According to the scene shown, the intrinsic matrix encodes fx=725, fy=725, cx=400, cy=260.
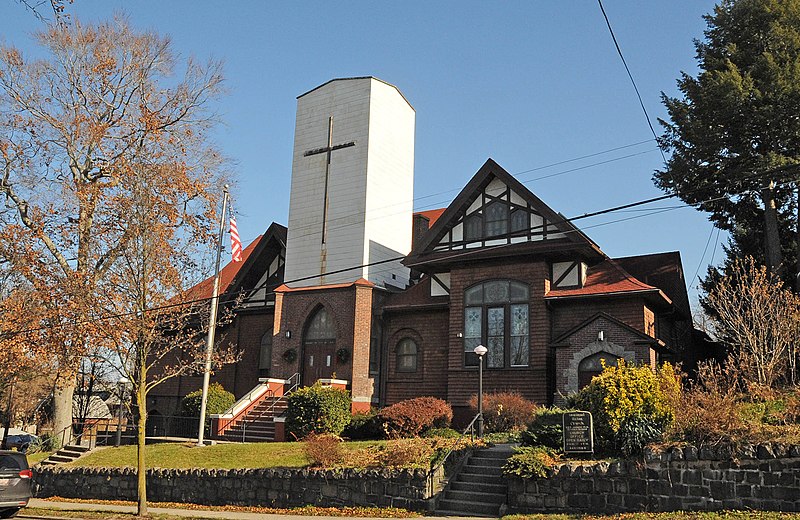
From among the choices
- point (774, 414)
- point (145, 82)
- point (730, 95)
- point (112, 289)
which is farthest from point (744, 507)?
point (145, 82)

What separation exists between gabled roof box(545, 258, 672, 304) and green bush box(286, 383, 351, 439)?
8120 millimetres

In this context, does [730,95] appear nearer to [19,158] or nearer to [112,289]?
[112,289]

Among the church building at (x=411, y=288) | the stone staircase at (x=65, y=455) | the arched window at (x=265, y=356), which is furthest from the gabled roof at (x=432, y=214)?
the stone staircase at (x=65, y=455)

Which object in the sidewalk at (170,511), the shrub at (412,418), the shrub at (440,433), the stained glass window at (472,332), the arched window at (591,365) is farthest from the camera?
the stained glass window at (472,332)

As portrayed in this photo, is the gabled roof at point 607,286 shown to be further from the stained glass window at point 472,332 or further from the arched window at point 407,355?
the arched window at point 407,355

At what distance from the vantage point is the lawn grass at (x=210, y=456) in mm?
19875

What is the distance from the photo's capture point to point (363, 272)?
29.7 m

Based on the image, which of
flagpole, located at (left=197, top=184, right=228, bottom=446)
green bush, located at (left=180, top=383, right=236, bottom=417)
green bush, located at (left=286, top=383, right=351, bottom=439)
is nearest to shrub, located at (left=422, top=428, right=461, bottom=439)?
green bush, located at (left=286, top=383, right=351, bottom=439)

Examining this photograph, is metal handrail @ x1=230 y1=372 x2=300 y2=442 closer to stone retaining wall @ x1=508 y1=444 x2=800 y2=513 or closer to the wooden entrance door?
the wooden entrance door

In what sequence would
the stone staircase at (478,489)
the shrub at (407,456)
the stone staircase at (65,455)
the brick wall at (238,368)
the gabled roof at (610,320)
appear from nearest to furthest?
1. the stone staircase at (478,489)
2. the shrub at (407,456)
3. the gabled roof at (610,320)
4. the stone staircase at (65,455)
5. the brick wall at (238,368)

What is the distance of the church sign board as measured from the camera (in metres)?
15.2

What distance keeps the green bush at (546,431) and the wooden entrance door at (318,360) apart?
1319cm

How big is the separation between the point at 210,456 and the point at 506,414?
9116 mm

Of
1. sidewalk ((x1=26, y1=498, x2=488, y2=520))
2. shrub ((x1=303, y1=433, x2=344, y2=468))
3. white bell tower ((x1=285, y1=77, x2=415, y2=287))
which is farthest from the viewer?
white bell tower ((x1=285, y1=77, x2=415, y2=287))
